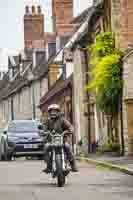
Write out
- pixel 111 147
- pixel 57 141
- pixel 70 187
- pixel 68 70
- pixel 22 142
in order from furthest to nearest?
pixel 68 70
pixel 111 147
pixel 22 142
pixel 57 141
pixel 70 187

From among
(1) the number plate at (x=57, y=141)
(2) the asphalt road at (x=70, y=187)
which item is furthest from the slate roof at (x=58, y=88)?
(1) the number plate at (x=57, y=141)

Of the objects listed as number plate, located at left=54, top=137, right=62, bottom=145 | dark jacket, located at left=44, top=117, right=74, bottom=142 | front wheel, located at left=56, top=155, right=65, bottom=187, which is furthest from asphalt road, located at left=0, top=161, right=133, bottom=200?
dark jacket, located at left=44, top=117, right=74, bottom=142

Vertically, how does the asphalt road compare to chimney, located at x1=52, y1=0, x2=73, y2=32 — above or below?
below

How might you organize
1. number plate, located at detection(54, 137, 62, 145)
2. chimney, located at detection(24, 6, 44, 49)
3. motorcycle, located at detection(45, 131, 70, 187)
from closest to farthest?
motorcycle, located at detection(45, 131, 70, 187)
number plate, located at detection(54, 137, 62, 145)
chimney, located at detection(24, 6, 44, 49)

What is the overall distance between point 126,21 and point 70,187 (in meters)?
17.4

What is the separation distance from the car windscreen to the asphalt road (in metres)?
9.88

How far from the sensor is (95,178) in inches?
727

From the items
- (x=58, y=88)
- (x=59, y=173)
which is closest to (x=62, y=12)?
(x=58, y=88)

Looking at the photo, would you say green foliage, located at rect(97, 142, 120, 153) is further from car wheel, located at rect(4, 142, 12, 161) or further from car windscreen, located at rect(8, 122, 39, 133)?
car wheel, located at rect(4, 142, 12, 161)

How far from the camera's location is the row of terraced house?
31.7 metres

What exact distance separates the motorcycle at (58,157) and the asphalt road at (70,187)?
0.30 metres

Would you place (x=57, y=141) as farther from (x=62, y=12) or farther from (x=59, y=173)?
(x=62, y=12)

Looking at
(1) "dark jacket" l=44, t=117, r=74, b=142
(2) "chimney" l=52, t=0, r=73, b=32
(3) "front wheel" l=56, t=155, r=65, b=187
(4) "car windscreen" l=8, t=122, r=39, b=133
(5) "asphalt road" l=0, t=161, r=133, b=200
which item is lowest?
(5) "asphalt road" l=0, t=161, r=133, b=200

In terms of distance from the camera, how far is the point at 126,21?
3200cm
